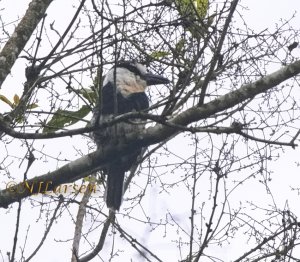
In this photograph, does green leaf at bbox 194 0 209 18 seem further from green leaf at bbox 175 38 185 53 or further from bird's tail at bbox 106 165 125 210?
bird's tail at bbox 106 165 125 210

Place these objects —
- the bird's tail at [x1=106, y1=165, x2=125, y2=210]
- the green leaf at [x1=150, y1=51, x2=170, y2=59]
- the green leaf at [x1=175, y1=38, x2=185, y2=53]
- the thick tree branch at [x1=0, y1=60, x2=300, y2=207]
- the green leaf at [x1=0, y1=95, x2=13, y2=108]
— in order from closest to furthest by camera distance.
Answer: the thick tree branch at [x1=0, y1=60, x2=300, y2=207]
the green leaf at [x1=0, y1=95, x2=13, y2=108]
the green leaf at [x1=175, y1=38, x2=185, y2=53]
the green leaf at [x1=150, y1=51, x2=170, y2=59]
the bird's tail at [x1=106, y1=165, x2=125, y2=210]

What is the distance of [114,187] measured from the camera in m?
4.84

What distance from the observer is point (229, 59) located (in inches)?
164

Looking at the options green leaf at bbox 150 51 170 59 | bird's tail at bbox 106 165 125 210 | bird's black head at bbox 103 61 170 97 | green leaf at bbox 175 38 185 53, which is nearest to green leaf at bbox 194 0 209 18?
green leaf at bbox 175 38 185 53

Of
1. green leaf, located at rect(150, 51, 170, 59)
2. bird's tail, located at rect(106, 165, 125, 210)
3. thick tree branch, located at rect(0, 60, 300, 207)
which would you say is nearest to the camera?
thick tree branch, located at rect(0, 60, 300, 207)

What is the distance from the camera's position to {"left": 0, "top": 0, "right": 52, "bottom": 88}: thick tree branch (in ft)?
11.7

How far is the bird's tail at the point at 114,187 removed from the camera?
15.6 ft

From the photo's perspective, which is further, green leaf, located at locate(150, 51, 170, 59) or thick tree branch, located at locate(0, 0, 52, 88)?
green leaf, located at locate(150, 51, 170, 59)

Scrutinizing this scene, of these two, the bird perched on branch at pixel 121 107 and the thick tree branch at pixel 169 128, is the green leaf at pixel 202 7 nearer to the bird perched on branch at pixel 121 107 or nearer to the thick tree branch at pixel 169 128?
the bird perched on branch at pixel 121 107

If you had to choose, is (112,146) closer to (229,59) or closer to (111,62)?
(111,62)

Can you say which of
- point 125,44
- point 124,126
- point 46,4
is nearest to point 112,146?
point 124,126

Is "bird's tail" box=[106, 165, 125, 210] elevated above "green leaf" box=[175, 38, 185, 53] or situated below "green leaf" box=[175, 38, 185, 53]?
below

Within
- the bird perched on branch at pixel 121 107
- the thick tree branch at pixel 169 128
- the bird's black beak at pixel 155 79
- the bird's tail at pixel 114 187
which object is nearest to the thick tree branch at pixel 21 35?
the thick tree branch at pixel 169 128

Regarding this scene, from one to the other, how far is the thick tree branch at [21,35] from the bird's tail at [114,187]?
4.48 ft
